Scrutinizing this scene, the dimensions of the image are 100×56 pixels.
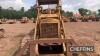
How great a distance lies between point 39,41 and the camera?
1281cm

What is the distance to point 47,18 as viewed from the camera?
50.3 feet

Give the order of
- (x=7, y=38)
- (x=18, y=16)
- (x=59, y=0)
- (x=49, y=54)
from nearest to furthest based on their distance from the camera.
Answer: (x=49, y=54) → (x=59, y=0) → (x=7, y=38) → (x=18, y=16)

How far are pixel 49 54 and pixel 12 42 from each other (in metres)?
8.64

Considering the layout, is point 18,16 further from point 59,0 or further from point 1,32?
point 59,0

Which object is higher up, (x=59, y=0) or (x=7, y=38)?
(x=59, y=0)

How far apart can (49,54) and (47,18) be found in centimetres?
202

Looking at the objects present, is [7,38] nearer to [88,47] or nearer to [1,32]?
[1,32]

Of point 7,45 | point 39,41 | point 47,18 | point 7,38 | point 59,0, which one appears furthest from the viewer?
point 7,38

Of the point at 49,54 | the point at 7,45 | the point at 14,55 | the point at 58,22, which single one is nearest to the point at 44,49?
the point at 49,54

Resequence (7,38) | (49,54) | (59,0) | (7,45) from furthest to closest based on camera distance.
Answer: (7,38) < (7,45) < (59,0) < (49,54)

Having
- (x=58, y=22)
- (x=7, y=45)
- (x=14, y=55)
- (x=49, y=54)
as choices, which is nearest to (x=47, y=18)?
(x=58, y=22)

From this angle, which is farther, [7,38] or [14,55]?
[7,38]

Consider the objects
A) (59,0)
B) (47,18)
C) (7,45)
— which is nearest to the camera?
(47,18)

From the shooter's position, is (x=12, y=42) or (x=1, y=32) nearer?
(x=12, y=42)
